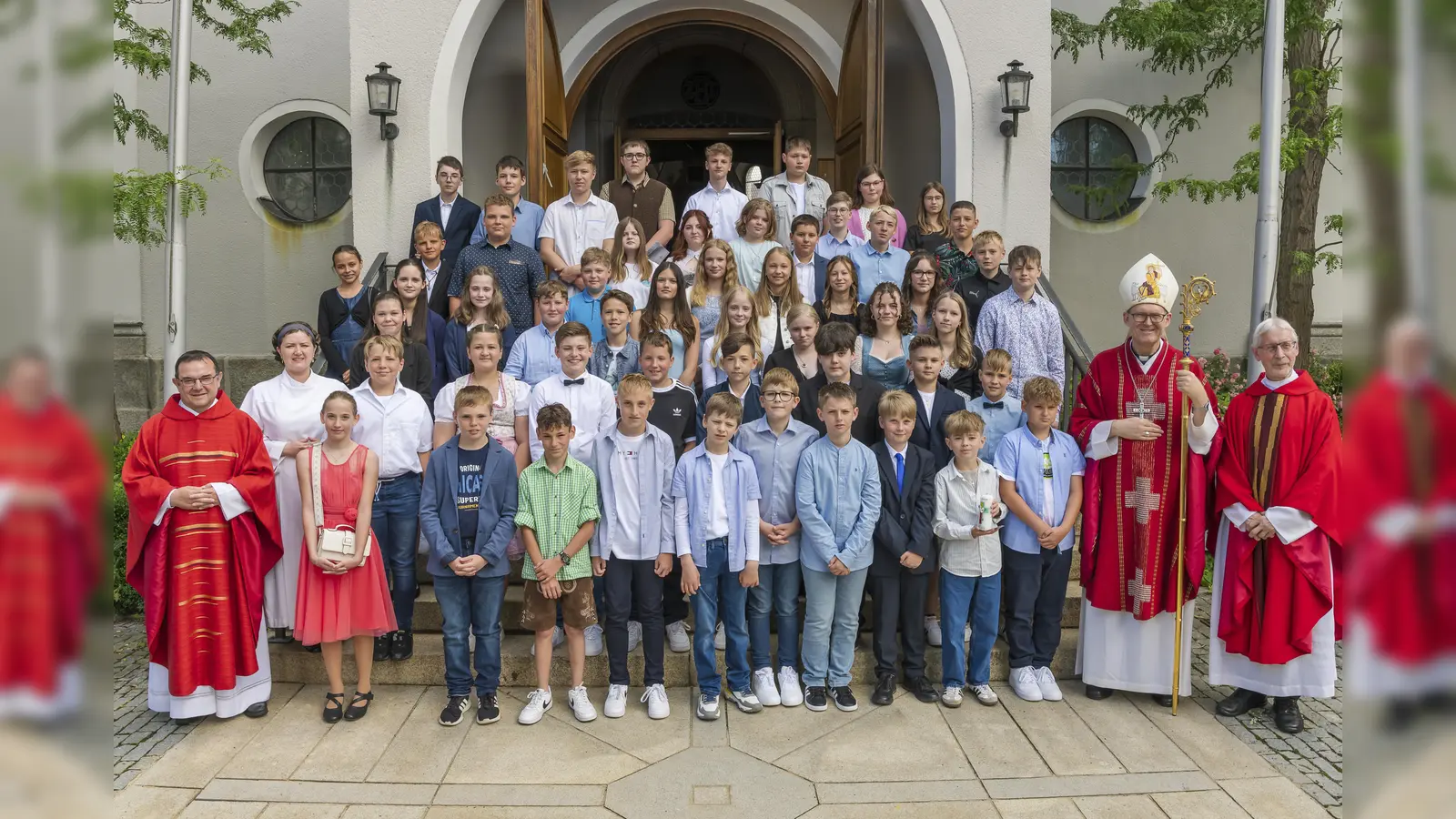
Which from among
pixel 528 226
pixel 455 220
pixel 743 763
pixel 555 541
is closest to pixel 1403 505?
pixel 743 763

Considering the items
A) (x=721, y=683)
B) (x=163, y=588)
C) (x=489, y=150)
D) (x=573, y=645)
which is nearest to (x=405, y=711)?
(x=573, y=645)

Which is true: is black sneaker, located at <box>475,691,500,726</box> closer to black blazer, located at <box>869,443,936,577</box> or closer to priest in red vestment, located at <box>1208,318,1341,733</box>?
black blazer, located at <box>869,443,936,577</box>

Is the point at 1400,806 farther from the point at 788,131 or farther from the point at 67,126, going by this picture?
the point at 788,131

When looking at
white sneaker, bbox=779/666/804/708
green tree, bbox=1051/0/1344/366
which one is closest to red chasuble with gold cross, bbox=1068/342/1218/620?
white sneaker, bbox=779/666/804/708

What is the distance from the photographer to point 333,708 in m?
4.95

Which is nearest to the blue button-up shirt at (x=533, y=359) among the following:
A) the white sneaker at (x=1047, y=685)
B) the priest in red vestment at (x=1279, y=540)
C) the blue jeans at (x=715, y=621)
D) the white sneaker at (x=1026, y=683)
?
the blue jeans at (x=715, y=621)

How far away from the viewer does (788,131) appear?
11.7 m

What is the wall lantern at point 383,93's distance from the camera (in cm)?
831

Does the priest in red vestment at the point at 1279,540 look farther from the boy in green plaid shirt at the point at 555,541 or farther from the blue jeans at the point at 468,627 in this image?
the blue jeans at the point at 468,627

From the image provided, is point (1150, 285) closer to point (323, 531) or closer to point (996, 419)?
point (996, 419)

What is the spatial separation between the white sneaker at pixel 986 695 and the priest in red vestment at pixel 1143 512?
53 cm

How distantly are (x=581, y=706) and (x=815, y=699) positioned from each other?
3.79 ft

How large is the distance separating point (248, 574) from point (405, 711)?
1.01m

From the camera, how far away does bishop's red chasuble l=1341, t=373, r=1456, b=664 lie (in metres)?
0.65
